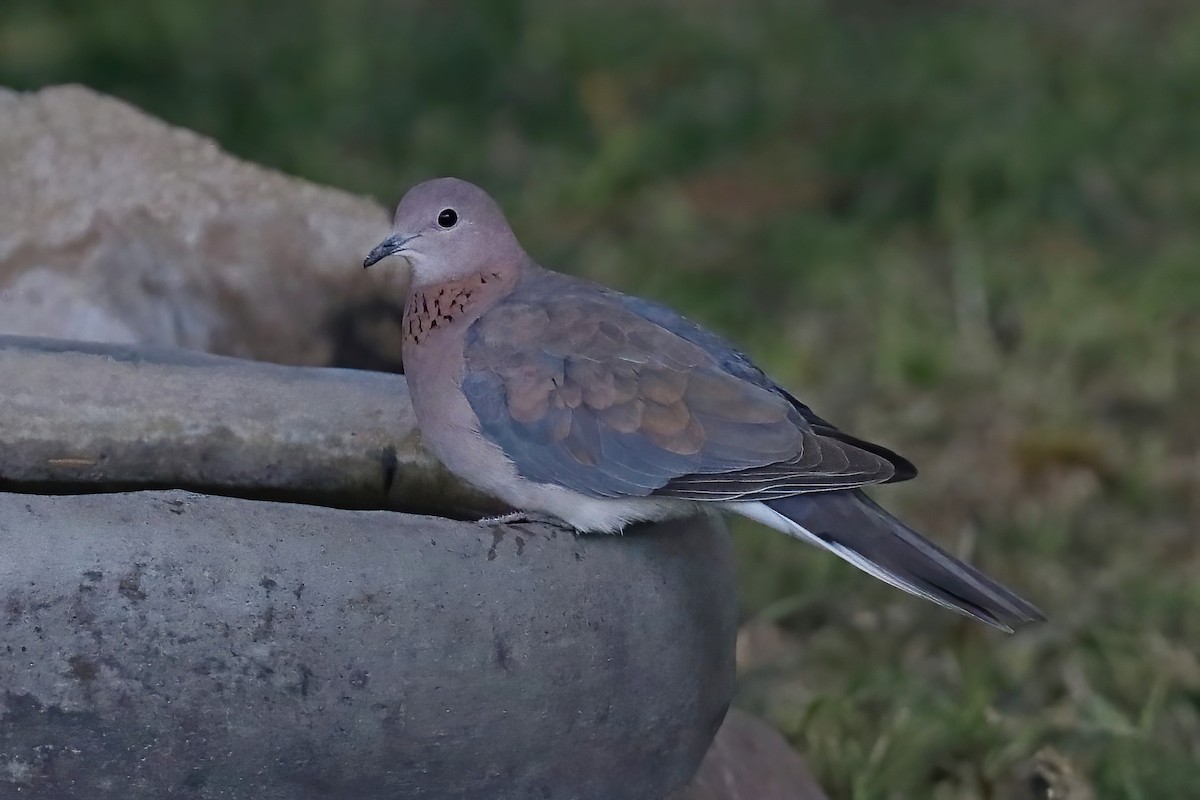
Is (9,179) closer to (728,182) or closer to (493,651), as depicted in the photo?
(493,651)

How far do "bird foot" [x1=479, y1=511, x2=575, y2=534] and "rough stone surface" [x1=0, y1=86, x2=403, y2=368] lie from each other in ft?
3.40

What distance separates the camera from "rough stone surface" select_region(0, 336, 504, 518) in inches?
83.4

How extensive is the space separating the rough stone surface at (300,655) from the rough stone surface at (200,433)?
1.25 feet

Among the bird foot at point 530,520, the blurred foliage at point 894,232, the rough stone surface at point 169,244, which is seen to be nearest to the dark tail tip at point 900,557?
the bird foot at point 530,520

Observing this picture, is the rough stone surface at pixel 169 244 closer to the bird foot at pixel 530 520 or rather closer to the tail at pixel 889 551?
the bird foot at pixel 530 520

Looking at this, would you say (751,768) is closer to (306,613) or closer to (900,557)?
(900,557)

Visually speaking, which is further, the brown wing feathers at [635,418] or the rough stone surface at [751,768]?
the rough stone surface at [751,768]

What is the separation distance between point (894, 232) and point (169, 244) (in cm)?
343

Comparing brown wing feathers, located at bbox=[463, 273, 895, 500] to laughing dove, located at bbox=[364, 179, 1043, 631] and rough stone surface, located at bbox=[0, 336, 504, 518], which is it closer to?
laughing dove, located at bbox=[364, 179, 1043, 631]

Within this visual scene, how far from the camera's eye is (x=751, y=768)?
8.77 feet

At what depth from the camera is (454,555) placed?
1842 mm

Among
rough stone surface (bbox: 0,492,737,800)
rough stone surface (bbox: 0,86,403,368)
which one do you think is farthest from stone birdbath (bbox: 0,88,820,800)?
rough stone surface (bbox: 0,86,403,368)

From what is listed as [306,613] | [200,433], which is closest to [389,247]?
[200,433]

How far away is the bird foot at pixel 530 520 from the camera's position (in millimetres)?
2085
